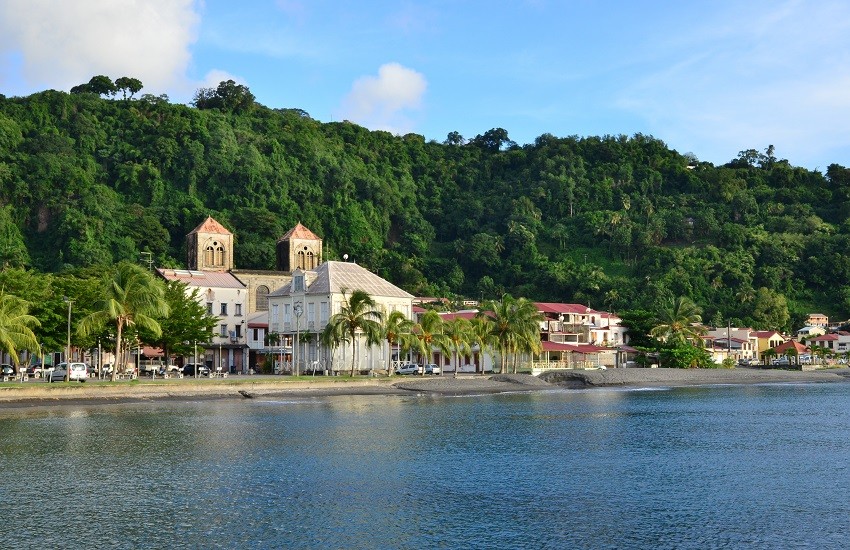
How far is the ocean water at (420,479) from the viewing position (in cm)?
2148

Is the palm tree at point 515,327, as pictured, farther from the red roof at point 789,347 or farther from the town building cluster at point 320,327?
the red roof at point 789,347

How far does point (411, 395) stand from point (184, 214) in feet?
266

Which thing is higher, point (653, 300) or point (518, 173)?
point (518, 173)

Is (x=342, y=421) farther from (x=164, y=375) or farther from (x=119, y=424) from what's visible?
(x=164, y=375)

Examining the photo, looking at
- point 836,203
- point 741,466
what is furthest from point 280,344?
point 836,203

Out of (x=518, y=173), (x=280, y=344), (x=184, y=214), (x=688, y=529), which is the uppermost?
(x=518, y=173)

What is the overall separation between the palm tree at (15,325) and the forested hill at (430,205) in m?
59.9

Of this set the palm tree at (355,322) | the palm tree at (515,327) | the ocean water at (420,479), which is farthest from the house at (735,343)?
the ocean water at (420,479)

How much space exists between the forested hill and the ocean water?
78.9 metres

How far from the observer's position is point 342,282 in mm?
75438

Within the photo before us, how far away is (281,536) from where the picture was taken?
2134 centimetres

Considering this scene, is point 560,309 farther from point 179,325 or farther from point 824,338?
point 179,325

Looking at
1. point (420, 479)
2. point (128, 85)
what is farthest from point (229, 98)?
point (420, 479)

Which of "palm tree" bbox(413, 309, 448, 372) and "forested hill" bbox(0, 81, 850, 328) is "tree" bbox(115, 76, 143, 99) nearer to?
"forested hill" bbox(0, 81, 850, 328)
